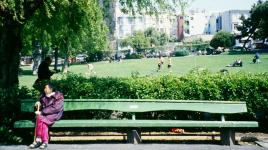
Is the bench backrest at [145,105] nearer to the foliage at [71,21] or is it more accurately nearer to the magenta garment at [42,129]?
the magenta garment at [42,129]

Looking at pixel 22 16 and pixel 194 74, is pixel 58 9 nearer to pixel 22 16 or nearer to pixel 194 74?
pixel 22 16

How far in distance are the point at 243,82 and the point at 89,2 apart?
4.68 m

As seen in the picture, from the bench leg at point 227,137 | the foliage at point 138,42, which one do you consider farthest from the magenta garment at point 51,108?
the foliage at point 138,42

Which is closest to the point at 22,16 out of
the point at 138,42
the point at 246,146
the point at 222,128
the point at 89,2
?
the point at 89,2

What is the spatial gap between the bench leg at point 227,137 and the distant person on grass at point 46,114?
11.1ft

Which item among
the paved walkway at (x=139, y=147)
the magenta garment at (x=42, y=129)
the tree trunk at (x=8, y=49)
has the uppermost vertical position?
the tree trunk at (x=8, y=49)

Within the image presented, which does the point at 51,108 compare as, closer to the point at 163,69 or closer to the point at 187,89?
the point at 187,89

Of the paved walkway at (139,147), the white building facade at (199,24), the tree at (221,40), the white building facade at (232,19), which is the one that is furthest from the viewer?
the white building facade at (199,24)

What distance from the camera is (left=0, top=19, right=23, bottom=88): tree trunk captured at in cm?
1026

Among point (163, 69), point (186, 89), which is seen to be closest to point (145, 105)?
point (186, 89)

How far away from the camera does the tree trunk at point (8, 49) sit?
10258 millimetres

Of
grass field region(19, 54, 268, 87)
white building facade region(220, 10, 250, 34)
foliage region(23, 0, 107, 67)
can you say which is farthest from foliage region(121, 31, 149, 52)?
foliage region(23, 0, 107, 67)

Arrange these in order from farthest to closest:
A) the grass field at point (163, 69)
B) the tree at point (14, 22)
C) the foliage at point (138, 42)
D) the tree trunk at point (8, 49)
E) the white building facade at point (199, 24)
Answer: the white building facade at point (199, 24), the foliage at point (138, 42), the grass field at point (163, 69), the tree trunk at point (8, 49), the tree at point (14, 22)

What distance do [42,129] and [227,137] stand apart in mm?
3730
